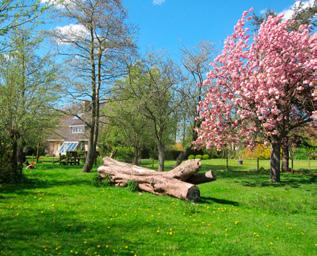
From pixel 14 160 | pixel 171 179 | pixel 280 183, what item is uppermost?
pixel 14 160

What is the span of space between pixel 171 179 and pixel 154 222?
4.27 metres

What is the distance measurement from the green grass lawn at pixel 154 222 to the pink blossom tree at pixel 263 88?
3059mm

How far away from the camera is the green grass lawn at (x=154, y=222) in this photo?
6.51 metres

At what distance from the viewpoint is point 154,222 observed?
8492 millimetres

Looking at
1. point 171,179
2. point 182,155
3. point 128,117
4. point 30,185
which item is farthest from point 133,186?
point 128,117

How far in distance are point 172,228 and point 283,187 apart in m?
7.97

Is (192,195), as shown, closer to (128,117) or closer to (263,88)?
(263,88)

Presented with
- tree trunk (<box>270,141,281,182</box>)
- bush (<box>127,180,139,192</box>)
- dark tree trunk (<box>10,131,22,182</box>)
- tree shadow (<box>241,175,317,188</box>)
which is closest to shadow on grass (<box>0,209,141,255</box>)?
bush (<box>127,180,139,192</box>)

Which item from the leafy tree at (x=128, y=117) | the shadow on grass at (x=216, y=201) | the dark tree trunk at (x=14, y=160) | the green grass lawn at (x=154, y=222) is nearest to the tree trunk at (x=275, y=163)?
the green grass lawn at (x=154, y=222)

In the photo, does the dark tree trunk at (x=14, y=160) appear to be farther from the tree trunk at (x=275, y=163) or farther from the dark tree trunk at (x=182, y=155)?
the dark tree trunk at (x=182, y=155)

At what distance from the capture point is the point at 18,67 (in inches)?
643

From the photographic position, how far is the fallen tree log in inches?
467

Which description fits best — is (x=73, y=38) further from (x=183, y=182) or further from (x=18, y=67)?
(x=183, y=182)

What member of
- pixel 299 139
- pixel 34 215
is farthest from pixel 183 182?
pixel 299 139
